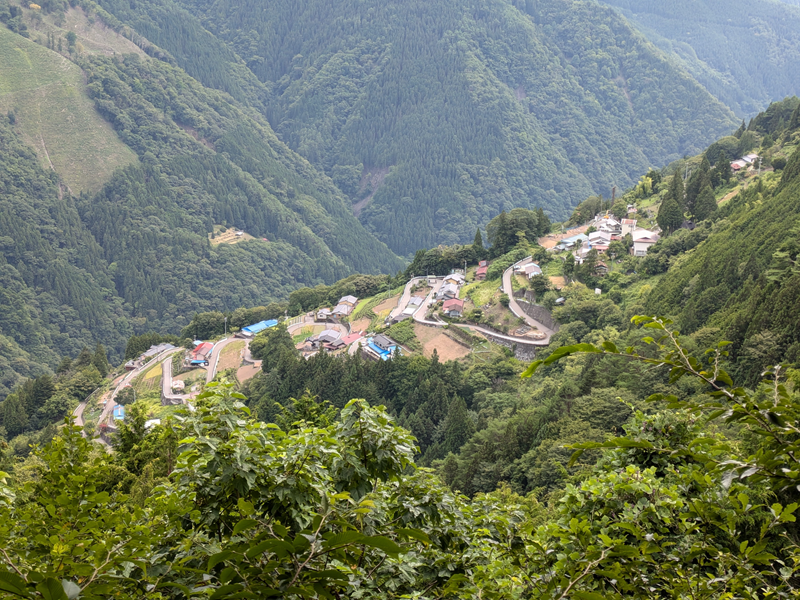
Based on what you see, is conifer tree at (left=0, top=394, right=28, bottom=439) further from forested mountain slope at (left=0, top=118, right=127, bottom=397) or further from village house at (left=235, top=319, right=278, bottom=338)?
forested mountain slope at (left=0, top=118, right=127, bottom=397)

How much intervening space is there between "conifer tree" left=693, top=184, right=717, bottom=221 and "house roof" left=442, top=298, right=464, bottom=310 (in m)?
22.8

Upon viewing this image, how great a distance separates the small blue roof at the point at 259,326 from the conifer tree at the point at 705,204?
47.5m

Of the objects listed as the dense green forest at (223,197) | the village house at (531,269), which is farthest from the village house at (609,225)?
the dense green forest at (223,197)

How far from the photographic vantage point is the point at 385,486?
7.16m

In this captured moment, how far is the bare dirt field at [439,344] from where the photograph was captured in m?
55.8

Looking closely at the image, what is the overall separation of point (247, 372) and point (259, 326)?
13.5 m

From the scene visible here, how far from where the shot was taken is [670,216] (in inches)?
2331

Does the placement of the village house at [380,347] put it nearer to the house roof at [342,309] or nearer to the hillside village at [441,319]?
the hillside village at [441,319]

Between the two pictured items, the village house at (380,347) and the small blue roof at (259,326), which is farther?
the small blue roof at (259,326)

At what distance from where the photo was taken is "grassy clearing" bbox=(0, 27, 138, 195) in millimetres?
139500

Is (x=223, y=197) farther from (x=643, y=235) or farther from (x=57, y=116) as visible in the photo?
(x=643, y=235)

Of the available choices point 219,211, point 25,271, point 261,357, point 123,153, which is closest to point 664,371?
point 261,357

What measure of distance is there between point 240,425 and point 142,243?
13964cm

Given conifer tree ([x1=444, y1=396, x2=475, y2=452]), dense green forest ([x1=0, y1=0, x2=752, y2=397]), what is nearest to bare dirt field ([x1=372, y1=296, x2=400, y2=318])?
dense green forest ([x1=0, y1=0, x2=752, y2=397])
